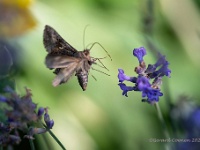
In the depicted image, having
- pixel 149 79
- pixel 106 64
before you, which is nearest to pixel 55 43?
pixel 149 79

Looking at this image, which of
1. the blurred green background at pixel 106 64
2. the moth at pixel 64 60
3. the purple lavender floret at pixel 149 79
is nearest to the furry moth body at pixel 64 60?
the moth at pixel 64 60

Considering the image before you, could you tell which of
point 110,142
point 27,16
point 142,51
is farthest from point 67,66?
point 27,16

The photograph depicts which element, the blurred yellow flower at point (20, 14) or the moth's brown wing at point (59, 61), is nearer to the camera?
the moth's brown wing at point (59, 61)

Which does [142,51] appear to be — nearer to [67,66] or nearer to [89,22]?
[67,66]

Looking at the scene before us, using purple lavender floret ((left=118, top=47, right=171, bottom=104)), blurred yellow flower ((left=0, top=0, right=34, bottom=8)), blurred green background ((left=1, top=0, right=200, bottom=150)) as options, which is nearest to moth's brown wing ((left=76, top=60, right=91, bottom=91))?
purple lavender floret ((left=118, top=47, right=171, bottom=104))

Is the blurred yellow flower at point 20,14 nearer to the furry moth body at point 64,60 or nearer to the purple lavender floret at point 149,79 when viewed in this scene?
the furry moth body at point 64,60

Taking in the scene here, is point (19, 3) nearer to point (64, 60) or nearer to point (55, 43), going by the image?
point (55, 43)
